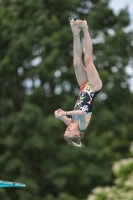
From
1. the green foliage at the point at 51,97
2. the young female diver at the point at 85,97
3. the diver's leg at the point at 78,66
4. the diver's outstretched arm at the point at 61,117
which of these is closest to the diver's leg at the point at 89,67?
the young female diver at the point at 85,97

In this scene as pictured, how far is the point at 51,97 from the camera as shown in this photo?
64.2 feet

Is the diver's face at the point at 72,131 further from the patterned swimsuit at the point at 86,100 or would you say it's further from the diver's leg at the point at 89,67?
the diver's leg at the point at 89,67

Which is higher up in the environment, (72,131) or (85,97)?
(85,97)

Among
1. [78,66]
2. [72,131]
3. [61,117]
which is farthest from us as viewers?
[78,66]

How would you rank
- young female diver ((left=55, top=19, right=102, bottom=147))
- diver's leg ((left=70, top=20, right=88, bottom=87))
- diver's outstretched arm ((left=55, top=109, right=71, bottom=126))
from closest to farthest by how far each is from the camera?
diver's outstretched arm ((left=55, top=109, right=71, bottom=126)), young female diver ((left=55, top=19, right=102, bottom=147)), diver's leg ((left=70, top=20, right=88, bottom=87))

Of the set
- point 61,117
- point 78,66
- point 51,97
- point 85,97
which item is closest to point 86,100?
point 85,97

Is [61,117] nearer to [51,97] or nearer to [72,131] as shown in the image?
[72,131]

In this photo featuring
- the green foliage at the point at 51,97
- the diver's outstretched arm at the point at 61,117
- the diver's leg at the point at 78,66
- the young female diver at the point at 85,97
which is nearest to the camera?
the diver's outstretched arm at the point at 61,117

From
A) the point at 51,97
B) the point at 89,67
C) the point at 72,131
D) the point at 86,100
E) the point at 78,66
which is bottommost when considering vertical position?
the point at 72,131

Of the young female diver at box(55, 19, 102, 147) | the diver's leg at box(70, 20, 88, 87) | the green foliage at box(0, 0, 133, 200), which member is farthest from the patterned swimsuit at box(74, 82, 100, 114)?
the green foliage at box(0, 0, 133, 200)

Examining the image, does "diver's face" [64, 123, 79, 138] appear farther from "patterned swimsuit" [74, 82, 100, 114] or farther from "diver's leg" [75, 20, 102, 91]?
"diver's leg" [75, 20, 102, 91]

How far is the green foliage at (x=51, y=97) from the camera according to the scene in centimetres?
1855

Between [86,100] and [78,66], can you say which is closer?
[86,100]

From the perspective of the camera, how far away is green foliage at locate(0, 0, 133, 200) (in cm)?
1855
